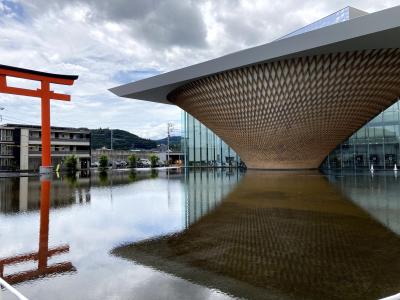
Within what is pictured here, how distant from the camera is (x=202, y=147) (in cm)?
5316

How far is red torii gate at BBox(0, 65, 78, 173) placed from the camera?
90.5 feet

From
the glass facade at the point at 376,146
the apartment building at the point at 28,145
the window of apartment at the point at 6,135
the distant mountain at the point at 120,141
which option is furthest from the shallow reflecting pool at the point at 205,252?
the distant mountain at the point at 120,141

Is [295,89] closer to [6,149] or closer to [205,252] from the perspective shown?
[205,252]

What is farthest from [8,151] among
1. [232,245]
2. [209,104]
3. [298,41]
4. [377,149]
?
[232,245]

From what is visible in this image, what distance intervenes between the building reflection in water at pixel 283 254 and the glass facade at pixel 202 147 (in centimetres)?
4299

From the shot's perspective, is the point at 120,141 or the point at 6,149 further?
the point at 120,141

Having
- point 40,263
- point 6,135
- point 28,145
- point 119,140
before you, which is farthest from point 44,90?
point 119,140

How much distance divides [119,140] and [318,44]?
90.1m

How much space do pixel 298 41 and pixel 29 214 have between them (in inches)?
629

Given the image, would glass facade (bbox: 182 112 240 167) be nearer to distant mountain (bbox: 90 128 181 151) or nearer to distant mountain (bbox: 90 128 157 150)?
distant mountain (bbox: 90 128 181 151)

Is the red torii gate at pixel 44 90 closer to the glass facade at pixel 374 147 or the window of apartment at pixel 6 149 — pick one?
the window of apartment at pixel 6 149

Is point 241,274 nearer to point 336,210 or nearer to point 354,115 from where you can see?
point 336,210

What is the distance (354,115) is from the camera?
1062 inches

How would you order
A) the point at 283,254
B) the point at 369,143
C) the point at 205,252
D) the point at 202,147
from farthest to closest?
the point at 202,147, the point at 369,143, the point at 205,252, the point at 283,254
